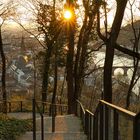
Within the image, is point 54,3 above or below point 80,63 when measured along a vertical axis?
above

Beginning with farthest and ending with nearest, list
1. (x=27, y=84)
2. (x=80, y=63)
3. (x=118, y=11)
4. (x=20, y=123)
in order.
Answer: (x=27, y=84)
(x=80, y=63)
(x=118, y=11)
(x=20, y=123)

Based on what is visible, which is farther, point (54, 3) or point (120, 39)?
point (120, 39)

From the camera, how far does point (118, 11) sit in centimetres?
1819

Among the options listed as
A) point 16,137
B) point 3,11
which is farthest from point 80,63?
point 16,137

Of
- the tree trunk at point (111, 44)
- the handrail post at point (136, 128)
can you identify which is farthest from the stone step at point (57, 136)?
the handrail post at point (136, 128)

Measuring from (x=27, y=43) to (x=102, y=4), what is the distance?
35217mm

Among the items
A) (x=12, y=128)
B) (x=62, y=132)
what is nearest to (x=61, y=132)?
(x=62, y=132)

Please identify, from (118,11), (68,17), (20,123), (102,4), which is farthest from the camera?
(68,17)

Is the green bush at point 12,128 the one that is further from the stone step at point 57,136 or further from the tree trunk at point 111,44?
the tree trunk at point 111,44

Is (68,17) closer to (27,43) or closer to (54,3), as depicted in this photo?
(54,3)

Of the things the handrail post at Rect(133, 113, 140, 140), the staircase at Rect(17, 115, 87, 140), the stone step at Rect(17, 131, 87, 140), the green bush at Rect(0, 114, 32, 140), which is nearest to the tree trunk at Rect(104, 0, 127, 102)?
the staircase at Rect(17, 115, 87, 140)

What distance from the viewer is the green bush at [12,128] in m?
13.7

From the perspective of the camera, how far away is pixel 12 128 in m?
14.9

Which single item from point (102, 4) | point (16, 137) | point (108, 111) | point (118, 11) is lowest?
point (16, 137)
